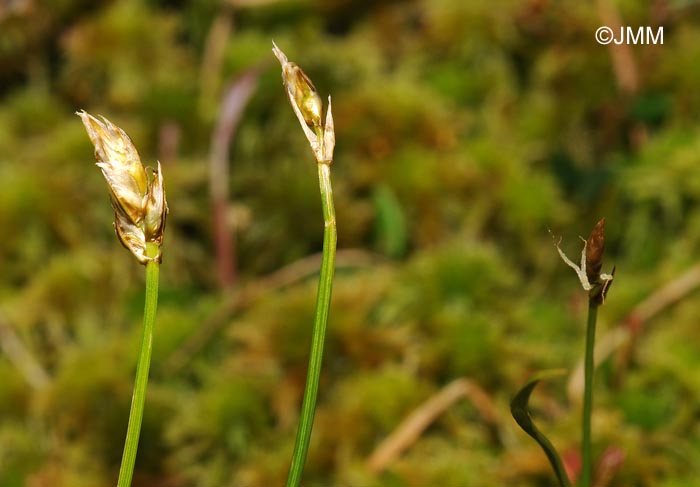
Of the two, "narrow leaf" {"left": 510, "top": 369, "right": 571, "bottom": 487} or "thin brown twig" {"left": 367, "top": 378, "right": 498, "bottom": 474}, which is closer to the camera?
"narrow leaf" {"left": 510, "top": 369, "right": 571, "bottom": 487}

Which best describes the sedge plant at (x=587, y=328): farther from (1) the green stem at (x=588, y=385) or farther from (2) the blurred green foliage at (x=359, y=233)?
(2) the blurred green foliage at (x=359, y=233)

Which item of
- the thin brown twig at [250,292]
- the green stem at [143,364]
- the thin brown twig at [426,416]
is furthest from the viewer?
the thin brown twig at [250,292]

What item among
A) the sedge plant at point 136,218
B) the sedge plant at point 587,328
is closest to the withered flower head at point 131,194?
the sedge plant at point 136,218

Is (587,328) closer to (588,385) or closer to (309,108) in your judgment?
(588,385)

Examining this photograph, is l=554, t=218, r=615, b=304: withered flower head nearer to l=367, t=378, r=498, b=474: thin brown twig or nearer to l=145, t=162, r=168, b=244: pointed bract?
l=145, t=162, r=168, b=244: pointed bract

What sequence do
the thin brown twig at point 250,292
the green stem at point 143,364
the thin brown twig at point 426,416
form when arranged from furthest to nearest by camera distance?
the thin brown twig at point 250,292 < the thin brown twig at point 426,416 < the green stem at point 143,364

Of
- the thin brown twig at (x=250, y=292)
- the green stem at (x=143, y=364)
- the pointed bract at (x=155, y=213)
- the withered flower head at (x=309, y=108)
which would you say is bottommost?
the green stem at (x=143, y=364)

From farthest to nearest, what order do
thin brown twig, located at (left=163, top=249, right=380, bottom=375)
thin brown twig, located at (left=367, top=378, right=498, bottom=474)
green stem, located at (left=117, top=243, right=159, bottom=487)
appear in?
thin brown twig, located at (left=163, top=249, right=380, bottom=375)
thin brown twig, located at (left=367, top=378, right=498, bottom=474)
green stem, located at (left=117, top=243, right=159, bottom=487)

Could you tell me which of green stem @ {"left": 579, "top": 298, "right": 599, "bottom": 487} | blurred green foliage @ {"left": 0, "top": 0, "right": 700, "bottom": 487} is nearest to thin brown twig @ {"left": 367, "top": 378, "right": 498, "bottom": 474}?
blurred green foliage @ {"left": 0, "top": 0, "right": 700, "bottom": 487}
